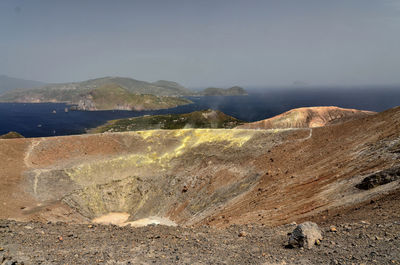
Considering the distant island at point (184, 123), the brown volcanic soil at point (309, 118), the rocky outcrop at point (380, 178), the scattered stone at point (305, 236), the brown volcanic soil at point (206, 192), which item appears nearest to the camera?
the scattered stone at point (305, 236)

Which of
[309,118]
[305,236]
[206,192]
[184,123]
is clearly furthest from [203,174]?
[184,123]

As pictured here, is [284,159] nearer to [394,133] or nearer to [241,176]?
[241,176]

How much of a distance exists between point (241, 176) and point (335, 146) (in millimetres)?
14507

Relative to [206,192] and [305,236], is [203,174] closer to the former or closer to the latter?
[206,192]

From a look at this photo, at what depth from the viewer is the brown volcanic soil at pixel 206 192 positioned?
14477mm

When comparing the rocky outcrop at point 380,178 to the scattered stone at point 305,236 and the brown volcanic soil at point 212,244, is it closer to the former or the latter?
the brown volcanic soil at point 212,244

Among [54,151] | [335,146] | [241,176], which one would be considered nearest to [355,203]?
[335,146]

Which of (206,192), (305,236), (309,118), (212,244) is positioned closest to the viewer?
(305,236)

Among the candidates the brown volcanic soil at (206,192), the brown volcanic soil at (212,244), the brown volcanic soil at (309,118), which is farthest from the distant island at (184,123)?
the brown volcanic soil at (212,244)

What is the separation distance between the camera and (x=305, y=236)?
1369 cm

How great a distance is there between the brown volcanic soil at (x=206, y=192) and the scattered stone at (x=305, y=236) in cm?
48

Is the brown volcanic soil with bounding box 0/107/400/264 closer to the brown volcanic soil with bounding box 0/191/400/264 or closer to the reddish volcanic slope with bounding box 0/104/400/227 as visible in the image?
the brown volcanic soil with bounding box 0/191/400/264

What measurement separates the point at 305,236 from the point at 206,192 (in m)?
24.3

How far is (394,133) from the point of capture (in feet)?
96.4
